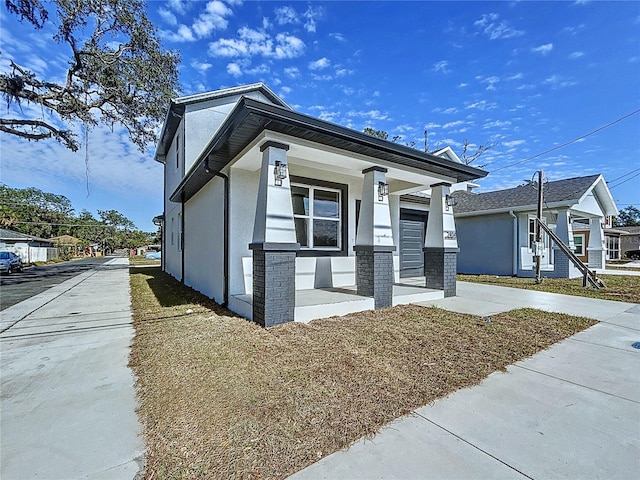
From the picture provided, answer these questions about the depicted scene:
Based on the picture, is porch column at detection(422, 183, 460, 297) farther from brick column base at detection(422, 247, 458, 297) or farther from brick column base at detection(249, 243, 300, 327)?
brick column base at detection(249, 243, 300, 327)

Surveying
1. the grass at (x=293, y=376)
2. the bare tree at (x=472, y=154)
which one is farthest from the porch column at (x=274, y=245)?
the bare tree at (x=472, y=154)

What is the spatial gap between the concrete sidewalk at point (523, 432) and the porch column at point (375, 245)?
2977mm

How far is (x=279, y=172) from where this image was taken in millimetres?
5215

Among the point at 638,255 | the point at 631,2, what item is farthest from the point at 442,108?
the point at 638,255

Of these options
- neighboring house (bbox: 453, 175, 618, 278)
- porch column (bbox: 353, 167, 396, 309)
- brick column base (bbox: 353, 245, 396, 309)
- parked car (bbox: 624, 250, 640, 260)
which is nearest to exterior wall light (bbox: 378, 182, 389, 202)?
porch column (bbox: 353, 167, 396, 309)

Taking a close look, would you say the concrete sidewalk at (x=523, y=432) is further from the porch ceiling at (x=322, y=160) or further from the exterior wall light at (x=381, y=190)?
the porch ceiling at (x=322, y=160)

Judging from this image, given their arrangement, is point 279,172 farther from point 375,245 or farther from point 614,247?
point 614,247

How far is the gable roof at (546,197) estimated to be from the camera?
1280cm

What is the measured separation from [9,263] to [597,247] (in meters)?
33.2

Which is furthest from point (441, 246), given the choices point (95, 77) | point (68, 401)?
point (95, 77)

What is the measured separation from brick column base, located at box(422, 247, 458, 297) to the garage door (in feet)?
8.46

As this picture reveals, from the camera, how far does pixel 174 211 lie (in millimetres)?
14281

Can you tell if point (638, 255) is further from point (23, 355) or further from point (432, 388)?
point (23, 355)

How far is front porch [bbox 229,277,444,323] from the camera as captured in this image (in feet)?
18.5
